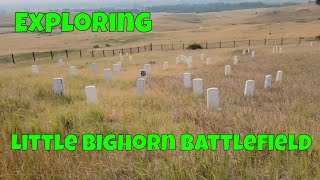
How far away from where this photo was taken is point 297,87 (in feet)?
36.3

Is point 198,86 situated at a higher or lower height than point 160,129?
higher

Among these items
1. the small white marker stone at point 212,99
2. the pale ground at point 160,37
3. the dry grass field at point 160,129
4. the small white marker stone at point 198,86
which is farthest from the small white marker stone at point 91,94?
the pale ground at point 160,37

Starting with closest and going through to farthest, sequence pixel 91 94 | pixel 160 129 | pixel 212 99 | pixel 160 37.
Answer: pixel 160 129, pixel 212 99, pixel 91 94, pixel 160 37

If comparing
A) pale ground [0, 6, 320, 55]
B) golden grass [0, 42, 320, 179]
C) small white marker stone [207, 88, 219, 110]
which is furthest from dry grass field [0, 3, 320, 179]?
pale ground [0, 6, 320, 55]

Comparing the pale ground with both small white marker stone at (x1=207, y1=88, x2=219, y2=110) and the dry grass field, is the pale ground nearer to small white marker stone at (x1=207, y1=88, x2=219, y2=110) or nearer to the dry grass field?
the dry grass field

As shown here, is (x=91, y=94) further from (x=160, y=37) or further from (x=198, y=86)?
(x=160, y=37)

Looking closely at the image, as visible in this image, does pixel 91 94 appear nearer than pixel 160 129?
No

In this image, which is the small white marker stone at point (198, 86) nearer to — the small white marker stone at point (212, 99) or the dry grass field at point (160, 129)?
the dry grass field at point (160, 129)

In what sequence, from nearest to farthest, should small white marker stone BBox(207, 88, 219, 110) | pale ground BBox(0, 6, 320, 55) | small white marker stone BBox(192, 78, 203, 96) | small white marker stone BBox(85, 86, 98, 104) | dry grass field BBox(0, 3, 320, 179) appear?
dry grass field BBox(0, 3, 320, 179) → small white marker stone BBox(207, 88, 219, 110) → small white marker stone BBox(85, 86, 98, 104) → small white marker stone BBox(192, 78, 203, 96) → pale ground BBox(0, 6, 320, 55)

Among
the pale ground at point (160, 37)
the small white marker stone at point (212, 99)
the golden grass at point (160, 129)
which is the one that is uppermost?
the pale ground at point (160, 37)

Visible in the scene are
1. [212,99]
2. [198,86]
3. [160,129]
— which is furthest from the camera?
[198,86]

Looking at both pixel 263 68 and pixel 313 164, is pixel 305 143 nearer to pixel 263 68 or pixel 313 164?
pixel 313 164

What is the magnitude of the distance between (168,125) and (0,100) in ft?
13.8

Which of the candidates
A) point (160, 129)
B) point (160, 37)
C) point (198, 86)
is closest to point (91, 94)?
point (198, 86)
